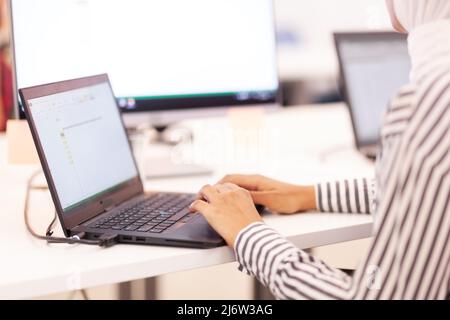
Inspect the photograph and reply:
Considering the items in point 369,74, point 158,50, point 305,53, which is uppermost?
point 158,50

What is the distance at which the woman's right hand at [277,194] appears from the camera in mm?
1127

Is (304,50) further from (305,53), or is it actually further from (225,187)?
(225,187)

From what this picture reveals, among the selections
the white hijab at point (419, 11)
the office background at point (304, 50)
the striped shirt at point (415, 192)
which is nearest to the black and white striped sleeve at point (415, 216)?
the striped shirt at point (415, 192)

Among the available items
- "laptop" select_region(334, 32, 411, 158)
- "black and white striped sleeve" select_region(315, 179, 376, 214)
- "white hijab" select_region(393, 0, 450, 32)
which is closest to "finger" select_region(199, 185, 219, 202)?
"black and white striped sleeve" select_region(315, 179, 376, 214)

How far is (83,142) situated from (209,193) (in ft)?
0.77

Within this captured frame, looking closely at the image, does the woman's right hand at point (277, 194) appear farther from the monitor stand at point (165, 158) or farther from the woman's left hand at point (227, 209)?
the monitor stand at point (165, 158)

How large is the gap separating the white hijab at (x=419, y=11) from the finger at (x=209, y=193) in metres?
0.37

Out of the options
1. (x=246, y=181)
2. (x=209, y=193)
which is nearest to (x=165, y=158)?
(x=246, y=181)

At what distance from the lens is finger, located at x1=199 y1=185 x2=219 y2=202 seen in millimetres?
1019

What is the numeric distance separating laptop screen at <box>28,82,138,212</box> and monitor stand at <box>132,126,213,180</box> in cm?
24

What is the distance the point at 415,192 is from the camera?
0.74 meters

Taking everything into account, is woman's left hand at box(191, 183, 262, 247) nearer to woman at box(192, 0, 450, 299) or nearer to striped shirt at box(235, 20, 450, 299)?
woman at box(192, 0, 450, 299)

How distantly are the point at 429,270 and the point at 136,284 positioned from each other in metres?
1.27

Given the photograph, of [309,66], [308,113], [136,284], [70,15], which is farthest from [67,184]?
[309,66]
